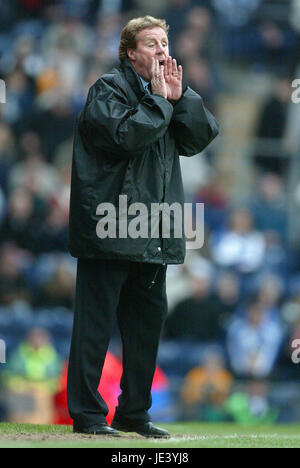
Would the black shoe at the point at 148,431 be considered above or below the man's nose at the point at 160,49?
below

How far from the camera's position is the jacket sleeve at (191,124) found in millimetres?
4922

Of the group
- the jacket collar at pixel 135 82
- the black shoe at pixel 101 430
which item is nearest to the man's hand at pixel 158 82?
the jacket collar at pixel 135 82

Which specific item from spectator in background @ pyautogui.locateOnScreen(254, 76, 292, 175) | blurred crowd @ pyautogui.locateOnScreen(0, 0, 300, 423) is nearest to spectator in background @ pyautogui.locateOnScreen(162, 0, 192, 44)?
blurred crowd @ pyautogui.locateOnScreen(0, 0, 300, 423)

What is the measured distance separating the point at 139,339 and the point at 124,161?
0.83 m

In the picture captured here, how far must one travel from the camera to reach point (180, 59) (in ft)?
39.4

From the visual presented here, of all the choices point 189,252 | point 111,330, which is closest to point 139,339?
point 111,330

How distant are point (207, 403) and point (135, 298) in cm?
493

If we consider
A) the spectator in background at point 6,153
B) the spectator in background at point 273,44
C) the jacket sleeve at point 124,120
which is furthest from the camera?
the spectator in background at point 273,44

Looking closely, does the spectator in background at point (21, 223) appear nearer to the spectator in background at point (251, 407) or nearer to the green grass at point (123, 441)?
the spectator in background at point (251, 407)

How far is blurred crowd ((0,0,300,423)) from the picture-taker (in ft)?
32.8

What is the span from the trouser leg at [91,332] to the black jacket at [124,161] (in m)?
0.15

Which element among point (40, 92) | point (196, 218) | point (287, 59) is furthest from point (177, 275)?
point (287, 59)

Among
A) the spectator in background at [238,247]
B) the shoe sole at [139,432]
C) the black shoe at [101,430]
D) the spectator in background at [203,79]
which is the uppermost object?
the spectator in background at [203,79]

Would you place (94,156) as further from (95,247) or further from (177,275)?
(177,275)
